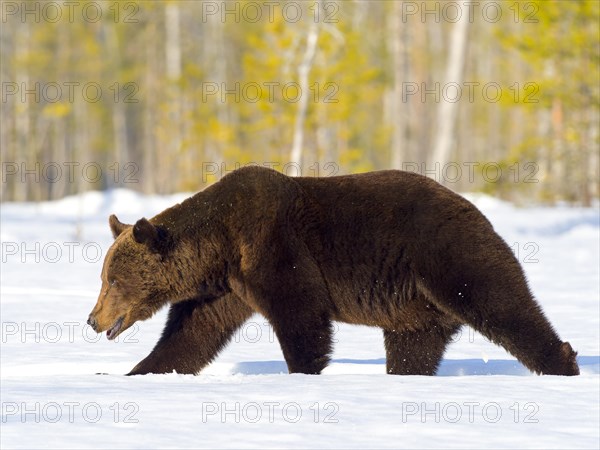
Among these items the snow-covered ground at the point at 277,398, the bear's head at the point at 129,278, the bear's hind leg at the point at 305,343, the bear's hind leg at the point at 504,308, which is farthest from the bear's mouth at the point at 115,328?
the bear's hind leg at the point at 504,308

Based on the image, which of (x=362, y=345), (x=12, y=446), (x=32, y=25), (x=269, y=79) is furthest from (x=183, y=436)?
(x=32, y=25)

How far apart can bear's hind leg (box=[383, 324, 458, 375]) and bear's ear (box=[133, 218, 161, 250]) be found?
1358 mm

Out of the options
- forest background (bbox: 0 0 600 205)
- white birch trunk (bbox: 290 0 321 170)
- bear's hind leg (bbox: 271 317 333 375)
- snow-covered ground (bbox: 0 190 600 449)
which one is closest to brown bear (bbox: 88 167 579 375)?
bear's hind leg (bbox: 271 317 333 375)

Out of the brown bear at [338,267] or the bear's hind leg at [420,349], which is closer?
the brown bear at [338,267]

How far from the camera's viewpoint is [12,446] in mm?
3162

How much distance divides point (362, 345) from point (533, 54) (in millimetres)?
12708

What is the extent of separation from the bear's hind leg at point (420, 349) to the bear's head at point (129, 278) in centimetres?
126

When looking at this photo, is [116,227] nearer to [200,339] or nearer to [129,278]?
[129,278]

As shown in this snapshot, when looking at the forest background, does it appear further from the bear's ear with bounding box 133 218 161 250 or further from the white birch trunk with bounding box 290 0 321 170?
the bear's ear with bounding box 133 218 161 250

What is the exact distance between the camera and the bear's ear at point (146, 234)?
5430 millimetres

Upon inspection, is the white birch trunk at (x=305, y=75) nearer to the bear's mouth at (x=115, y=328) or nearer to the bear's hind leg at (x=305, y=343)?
the bear's mouth at (x=115, y=328)

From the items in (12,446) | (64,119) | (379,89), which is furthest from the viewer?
(64,119)

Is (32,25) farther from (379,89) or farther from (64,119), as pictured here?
(379,89)

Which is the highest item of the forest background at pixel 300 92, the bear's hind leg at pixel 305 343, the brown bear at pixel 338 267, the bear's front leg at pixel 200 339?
the brown bear at pixel 338 267
